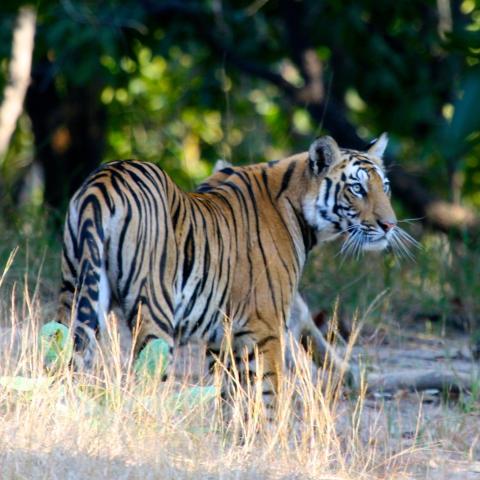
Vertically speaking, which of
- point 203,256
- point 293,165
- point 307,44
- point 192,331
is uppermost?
point 307,44

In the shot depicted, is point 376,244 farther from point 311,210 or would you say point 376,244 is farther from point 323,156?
point 323,156

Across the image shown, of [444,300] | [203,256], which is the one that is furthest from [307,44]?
[203,256]

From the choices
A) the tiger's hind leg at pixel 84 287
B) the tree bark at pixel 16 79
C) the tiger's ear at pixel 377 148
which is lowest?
the tiger's hind leg at pixel 84 287

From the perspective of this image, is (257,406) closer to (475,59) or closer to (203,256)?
(203,256)

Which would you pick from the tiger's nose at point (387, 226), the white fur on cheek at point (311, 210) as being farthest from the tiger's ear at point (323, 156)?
the tiger's nose at point (387, 226)

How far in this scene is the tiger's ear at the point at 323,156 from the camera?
6.08 meters

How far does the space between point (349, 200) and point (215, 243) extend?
76 cm

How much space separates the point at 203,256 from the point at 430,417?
55.3 inches

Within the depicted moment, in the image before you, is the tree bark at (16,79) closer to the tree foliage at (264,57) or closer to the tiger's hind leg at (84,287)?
the tree foliage at (264,57)

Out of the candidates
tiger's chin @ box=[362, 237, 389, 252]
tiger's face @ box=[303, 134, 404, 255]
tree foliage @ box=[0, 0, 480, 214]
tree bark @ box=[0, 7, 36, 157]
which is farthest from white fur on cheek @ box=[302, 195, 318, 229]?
tree bark @ box=[0, 7, 36, 157]

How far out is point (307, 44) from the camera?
10.9m

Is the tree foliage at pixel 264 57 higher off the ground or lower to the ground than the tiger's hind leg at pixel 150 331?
higher

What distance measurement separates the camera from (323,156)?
6.13 m

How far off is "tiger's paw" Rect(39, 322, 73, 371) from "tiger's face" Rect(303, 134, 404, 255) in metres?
1.76
